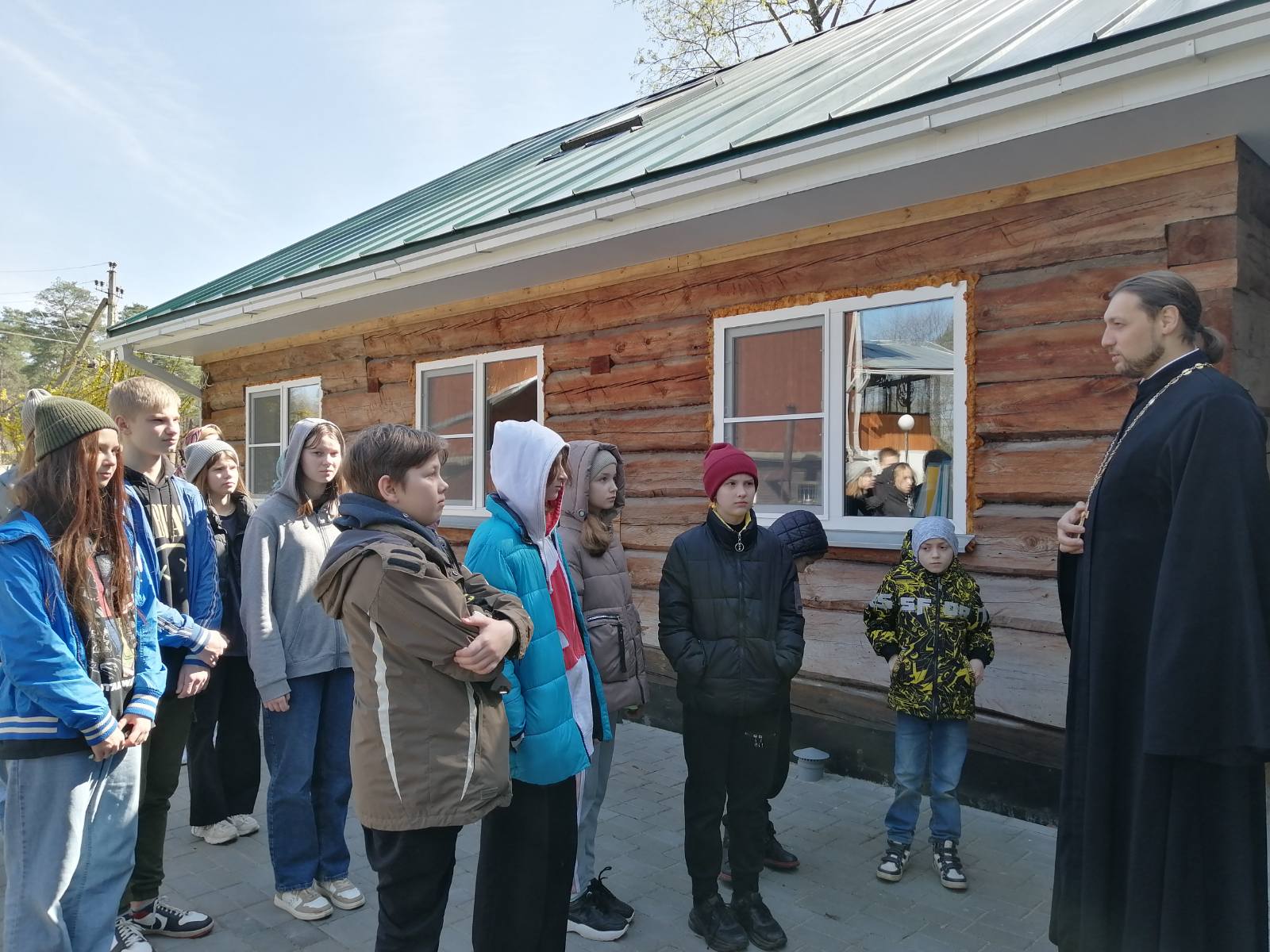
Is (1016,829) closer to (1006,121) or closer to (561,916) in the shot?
(561,916)

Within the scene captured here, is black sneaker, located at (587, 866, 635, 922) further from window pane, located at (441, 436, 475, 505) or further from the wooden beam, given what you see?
window pane, located at (441, 436, 475, 505)

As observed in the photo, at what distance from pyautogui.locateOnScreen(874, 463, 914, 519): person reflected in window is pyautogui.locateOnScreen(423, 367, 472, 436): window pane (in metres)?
3.87

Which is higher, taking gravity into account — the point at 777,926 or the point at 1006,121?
the point at 1006,121

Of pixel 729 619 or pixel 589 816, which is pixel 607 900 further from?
pixel 729 619

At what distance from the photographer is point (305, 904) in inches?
136

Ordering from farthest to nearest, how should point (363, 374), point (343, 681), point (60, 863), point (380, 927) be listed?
point (363, 374) < point (343, 681) < point (60, 863) < point (380, 927)

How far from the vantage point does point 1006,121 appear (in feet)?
12.3

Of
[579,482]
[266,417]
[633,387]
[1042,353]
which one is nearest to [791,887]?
[579,482]

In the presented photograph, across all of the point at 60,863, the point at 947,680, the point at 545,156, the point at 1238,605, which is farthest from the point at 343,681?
the point at 545,156

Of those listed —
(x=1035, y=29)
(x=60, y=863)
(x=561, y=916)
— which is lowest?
(x=561, y=916)

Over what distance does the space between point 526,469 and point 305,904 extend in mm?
2153

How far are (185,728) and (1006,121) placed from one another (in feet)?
13.8

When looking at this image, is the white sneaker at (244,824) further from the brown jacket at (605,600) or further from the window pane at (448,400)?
the window pane at (448,400)

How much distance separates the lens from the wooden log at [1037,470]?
4301mm
